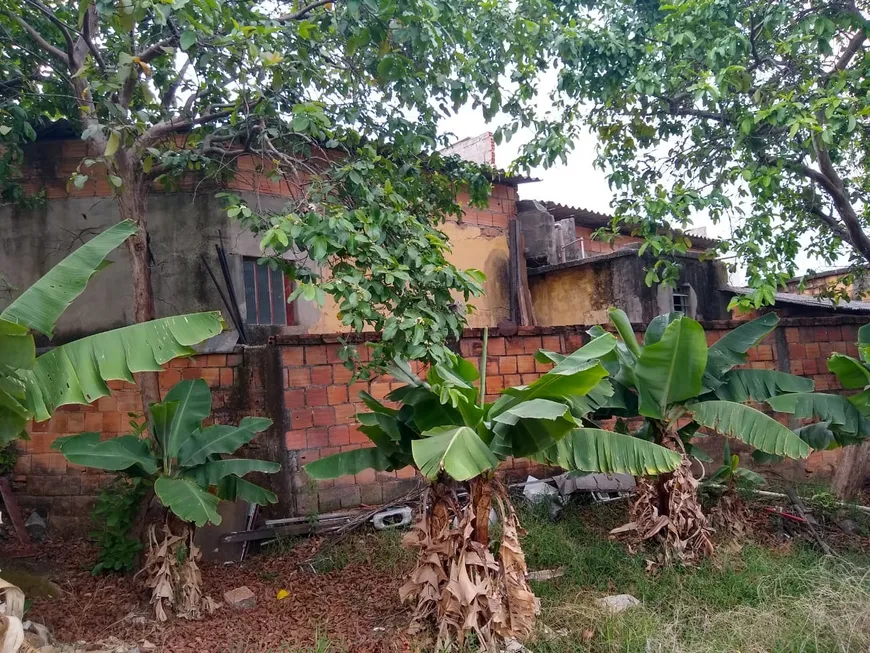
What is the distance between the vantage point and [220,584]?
5.32 metres

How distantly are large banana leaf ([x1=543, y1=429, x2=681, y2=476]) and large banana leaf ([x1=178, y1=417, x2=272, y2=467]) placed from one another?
2.28m

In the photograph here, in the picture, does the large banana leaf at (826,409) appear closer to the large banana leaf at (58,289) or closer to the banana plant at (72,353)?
the banana plant at (72,353)

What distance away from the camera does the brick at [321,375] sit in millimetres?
6188

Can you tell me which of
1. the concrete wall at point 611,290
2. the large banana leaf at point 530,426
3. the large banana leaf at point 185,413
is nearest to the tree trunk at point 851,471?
the concrete wall at point 611,290

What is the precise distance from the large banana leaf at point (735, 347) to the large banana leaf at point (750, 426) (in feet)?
1.05

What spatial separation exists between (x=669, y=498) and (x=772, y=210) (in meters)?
3.23

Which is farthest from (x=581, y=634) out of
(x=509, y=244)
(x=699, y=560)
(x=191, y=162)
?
(x=509, y=244)

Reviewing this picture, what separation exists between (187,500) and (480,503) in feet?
6.24

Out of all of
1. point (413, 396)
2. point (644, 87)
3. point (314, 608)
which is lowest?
point (314, 608)

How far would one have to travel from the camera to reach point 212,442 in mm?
4875

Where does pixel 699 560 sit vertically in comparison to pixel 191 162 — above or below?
below

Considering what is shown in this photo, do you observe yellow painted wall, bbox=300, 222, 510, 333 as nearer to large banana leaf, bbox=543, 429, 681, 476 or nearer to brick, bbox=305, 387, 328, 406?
brick, bbox=305, 387, 328, 406

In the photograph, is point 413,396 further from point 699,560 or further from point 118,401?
point 118,401

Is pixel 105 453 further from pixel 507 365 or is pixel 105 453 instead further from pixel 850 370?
pixel 850 370
